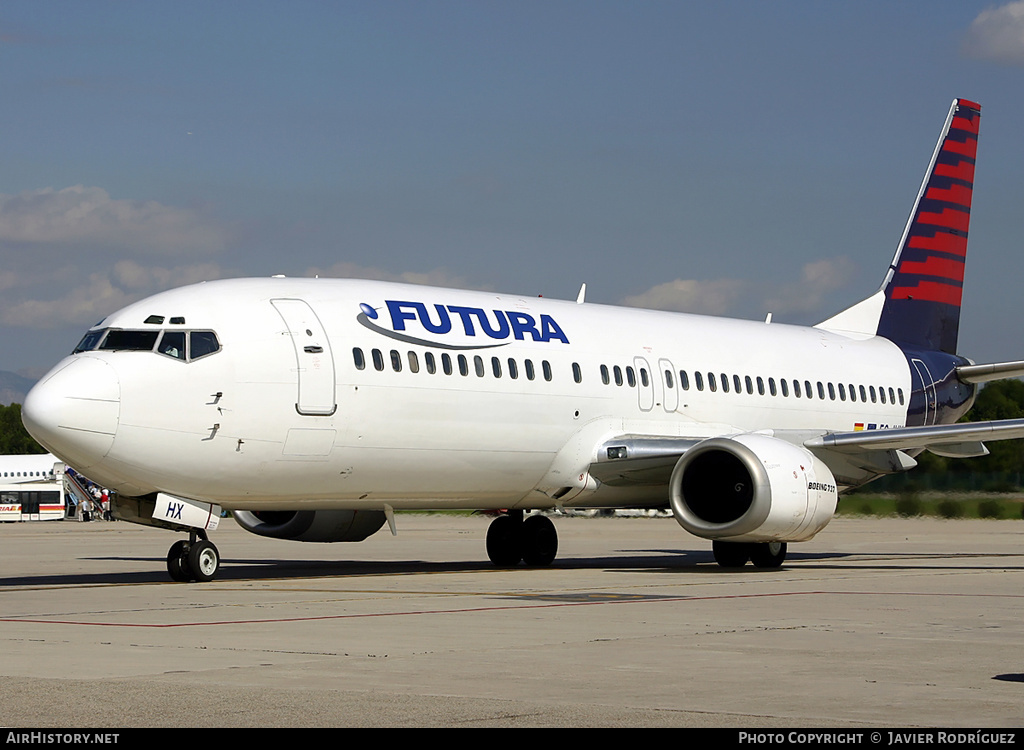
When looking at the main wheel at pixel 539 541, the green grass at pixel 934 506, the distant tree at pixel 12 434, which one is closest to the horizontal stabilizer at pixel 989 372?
the green grass at pixel 934 506

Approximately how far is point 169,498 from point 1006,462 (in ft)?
87.3

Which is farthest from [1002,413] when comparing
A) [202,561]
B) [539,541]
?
[202,561]

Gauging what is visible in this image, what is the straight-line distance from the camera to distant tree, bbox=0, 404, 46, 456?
13050 centimetres

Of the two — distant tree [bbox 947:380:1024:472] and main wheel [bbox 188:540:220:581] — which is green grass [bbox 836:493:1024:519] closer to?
distant tree [bbox 947:380:1024:472]

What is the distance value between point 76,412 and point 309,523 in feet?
18.7

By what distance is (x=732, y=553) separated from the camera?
21750 mm

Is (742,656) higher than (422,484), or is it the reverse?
(422,484)

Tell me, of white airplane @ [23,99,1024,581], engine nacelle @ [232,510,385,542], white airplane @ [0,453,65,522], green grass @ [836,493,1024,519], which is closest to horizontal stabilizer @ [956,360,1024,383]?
white airplane @ [23,99,1024,581]

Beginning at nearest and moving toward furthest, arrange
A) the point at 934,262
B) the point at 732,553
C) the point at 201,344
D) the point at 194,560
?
the point at 201,344
the point at 194,560
the point at 732,553
the point at 934,262

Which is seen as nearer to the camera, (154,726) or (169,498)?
(154,726)

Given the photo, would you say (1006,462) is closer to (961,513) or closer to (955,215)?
(961,513)

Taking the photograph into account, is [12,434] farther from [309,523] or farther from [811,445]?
[811,445]

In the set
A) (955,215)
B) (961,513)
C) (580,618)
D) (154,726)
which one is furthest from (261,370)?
(961,513)

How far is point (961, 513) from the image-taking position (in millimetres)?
36094
